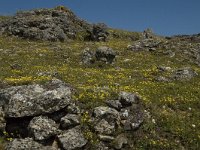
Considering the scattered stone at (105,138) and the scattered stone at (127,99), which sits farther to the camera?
the scattered stone at (127,99)

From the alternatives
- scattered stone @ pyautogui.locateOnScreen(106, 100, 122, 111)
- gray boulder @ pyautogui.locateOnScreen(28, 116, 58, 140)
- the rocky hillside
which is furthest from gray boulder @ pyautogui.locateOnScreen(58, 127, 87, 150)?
scattered stone @ pyautogui.locateOnScreen(106, 100, 122, 111)

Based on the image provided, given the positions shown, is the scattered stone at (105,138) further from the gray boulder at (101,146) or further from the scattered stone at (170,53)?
the scattered stone at (170,53)

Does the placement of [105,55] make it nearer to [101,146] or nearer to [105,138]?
[105,138]

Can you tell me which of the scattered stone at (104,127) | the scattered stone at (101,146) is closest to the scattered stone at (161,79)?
the scattered stone at (104,127)

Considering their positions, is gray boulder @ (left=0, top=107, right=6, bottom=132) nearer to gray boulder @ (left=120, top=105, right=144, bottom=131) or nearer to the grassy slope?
the grassy slope

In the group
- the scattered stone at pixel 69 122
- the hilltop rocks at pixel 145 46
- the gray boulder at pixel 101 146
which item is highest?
the hilltop rocks at pixel 145 46

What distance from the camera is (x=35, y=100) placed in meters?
23.1

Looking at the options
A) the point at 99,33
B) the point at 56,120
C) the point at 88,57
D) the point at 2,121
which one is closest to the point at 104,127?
the point at 56,120

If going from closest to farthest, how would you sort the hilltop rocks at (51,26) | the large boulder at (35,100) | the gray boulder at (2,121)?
the large boulder at (35,100)
the gray boulder at (2,121)
the hilltop rocks at (51,26)

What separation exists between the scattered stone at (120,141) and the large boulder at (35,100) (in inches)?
142

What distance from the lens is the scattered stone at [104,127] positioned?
2284 cm

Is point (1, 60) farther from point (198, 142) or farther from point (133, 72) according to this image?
point (198, 142)

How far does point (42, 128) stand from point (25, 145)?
4.72 feet

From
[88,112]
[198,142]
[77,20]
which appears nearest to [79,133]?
[88,112]
